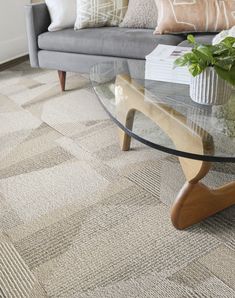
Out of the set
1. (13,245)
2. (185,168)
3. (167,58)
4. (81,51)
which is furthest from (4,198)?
(81,51)

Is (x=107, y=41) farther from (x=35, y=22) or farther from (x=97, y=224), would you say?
(x=97, y=224)

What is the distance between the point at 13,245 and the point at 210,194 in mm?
748

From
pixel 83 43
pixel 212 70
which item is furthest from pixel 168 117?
pixel 83 43

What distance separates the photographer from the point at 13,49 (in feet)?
11.4

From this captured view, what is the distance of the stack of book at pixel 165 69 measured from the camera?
156 cm

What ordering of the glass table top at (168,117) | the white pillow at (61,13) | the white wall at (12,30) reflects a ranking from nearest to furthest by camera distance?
the glass table top at (168,117), the white pillow at (61,13), the white wall at (12,30)

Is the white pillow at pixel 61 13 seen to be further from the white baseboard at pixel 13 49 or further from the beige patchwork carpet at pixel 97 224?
the white baseboard at pixel 13 49

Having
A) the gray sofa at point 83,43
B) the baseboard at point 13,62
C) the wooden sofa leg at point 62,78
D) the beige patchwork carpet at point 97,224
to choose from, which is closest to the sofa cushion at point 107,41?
the gray sofa at point 83,43

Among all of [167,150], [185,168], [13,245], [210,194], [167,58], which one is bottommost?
[13,245]

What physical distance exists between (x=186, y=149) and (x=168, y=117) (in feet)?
0.79

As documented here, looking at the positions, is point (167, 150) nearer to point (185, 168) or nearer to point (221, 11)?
point (185, 168)

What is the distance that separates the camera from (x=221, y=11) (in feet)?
7.38

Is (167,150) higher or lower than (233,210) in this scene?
higher

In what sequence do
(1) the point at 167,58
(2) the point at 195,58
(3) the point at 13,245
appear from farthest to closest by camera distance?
(1) the point at 167,58 < (3) the point at 13,245 < (2) the point at 195,58
